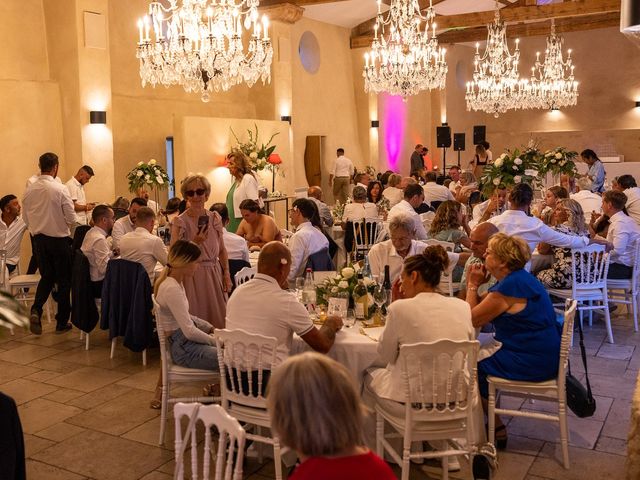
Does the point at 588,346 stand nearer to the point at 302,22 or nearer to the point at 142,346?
the point at 142,346

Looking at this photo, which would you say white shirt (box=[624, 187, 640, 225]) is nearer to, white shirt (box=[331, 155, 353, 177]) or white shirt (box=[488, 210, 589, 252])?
white shirt (box=[488, 210, 589, 252])

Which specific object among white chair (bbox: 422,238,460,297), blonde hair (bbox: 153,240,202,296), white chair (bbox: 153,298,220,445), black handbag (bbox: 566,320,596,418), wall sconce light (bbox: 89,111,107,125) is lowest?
black handbag (bbox: 566,320,596,418)

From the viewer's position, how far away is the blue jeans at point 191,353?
3980 millimetres

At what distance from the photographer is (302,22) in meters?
14.8

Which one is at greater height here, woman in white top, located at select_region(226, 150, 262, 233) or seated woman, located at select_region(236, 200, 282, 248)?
woman in white top, located at select_region(226, 150, 262, 233)

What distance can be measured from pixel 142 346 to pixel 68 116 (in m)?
5.32

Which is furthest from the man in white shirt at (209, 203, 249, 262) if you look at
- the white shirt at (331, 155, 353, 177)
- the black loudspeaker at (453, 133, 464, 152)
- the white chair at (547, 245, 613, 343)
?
the black loudspeaker at (453, 133, 464, 152)

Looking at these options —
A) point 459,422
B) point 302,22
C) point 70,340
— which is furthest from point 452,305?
point 302,22

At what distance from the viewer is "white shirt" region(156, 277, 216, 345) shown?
400 centimetres

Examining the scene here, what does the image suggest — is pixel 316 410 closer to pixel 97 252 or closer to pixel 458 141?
pixel 97 252

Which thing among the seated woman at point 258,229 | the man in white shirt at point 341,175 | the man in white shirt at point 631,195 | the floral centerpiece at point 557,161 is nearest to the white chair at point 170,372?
the seated woman at point 258,229

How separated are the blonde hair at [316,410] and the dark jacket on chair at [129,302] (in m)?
3.89

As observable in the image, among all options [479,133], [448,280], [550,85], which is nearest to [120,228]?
[448,280]

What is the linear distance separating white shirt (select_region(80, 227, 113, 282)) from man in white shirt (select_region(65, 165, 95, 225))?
7.66 ft
